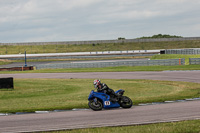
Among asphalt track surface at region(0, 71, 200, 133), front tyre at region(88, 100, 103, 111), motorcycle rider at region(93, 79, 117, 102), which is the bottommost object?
asphalt track surface at region(0, 71, 200, 133)

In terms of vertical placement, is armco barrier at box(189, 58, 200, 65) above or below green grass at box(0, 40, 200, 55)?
below

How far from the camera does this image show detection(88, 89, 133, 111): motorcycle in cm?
1571

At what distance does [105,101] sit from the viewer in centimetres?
1572

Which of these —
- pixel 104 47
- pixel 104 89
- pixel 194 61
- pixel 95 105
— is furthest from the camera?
pixel 104 47

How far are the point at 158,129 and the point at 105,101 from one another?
505cm

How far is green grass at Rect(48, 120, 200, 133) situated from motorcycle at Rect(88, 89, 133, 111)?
13.5 feet

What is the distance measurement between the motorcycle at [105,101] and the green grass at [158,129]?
411 centimetres

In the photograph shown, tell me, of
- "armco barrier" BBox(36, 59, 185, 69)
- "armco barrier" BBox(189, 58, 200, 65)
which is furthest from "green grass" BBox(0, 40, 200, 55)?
"armco barrier" BBox(189, 58, 200, 65)

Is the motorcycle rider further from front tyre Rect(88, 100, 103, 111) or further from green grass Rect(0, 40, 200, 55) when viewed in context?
green grass Rect(0, 40, 200, 55)

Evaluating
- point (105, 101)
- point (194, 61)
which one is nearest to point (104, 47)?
point (194, 61)

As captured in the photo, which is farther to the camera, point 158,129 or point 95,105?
point 95,105

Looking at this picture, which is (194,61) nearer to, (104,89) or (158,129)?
(104,89)

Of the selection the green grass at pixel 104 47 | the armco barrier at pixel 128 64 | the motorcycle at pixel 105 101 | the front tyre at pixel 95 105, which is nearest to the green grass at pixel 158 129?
the front tyre at pixel 95 105

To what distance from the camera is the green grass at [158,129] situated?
1078 centimetres
